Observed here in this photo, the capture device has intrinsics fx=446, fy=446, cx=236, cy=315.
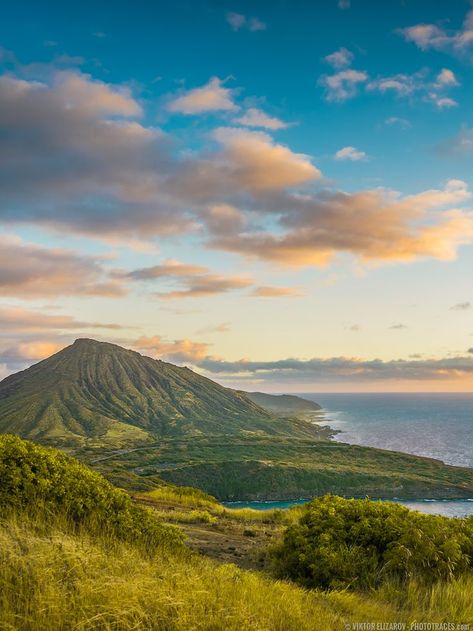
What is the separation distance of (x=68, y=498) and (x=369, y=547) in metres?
8.96

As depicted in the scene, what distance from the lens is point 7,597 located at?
6.18 m

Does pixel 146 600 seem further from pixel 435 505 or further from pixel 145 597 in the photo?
pixel 435 505

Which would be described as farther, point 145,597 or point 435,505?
point 435,505

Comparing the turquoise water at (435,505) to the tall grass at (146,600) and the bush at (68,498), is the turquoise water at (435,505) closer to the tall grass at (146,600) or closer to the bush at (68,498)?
the bush at (68,498)

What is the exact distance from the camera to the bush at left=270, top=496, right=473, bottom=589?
39.2ft

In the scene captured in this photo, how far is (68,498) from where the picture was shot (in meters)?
12.3

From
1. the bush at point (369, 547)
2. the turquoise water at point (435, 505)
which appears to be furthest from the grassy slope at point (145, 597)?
the turquoise water at point (435, 505)

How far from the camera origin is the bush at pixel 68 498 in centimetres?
1164

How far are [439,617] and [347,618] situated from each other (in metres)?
1.68

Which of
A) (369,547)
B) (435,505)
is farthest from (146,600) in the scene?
(435,505)

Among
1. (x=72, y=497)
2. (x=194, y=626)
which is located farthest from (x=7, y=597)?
(x=72, y=497)

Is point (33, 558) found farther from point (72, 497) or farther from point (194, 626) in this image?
point (72, 497)

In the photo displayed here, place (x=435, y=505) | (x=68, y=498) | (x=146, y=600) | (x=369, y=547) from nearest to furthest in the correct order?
(x=146, y=600), (x=68, y=498), (x=369, y=547), (x=435, y=505)

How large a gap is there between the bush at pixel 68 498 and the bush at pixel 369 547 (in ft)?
12.9
